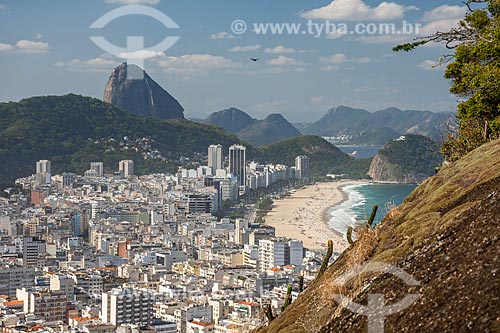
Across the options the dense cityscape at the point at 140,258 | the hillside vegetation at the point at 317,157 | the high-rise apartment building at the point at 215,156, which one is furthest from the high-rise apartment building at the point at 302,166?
the dense cityscape at the point at 140,258

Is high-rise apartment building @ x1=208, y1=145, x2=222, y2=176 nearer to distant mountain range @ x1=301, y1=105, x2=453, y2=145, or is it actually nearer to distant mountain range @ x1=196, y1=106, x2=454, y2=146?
distant mountain range @ x1=196, y1=106, x2=454, y2=146

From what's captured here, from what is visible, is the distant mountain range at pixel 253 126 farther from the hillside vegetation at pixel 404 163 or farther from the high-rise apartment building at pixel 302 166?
the hillside vegetation at pixel 404 163

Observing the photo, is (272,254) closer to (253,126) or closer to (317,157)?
(317,157)

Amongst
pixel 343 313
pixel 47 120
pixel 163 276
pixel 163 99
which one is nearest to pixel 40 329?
pixel 163 276

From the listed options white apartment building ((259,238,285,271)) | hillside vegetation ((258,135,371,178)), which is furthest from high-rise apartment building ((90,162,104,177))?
white apartment building ((259,238,285,271))

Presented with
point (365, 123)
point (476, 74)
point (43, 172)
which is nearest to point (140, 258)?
point (476, 74)
